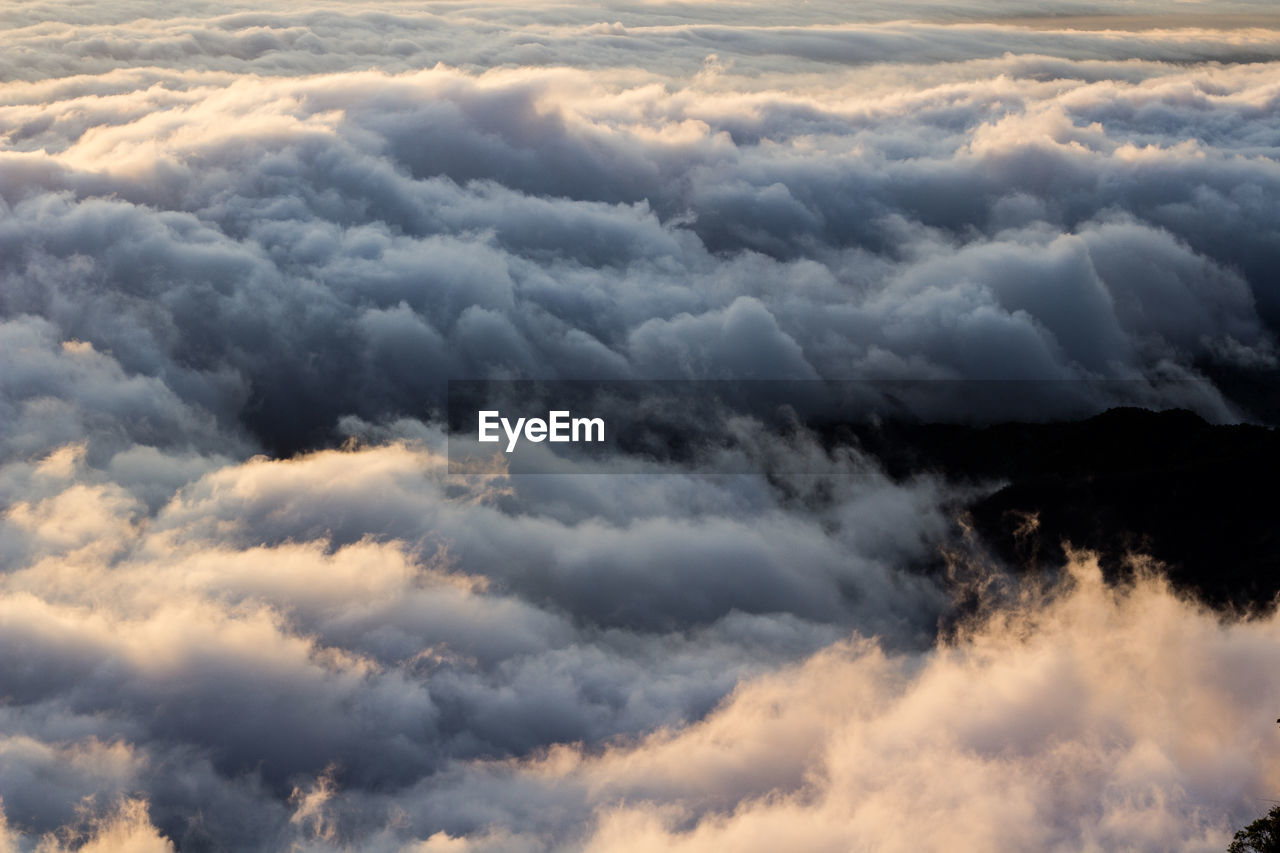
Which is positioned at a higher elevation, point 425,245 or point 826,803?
point 425,245

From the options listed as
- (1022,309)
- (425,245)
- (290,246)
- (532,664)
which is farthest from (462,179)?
(532,664)

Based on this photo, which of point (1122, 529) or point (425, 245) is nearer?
point (1122, 529)

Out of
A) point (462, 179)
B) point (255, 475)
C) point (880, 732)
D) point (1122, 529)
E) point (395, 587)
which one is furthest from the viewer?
point (462, 179)

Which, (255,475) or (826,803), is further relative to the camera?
(255,475)

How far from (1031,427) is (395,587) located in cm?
7576

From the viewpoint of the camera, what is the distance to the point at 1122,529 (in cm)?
7931

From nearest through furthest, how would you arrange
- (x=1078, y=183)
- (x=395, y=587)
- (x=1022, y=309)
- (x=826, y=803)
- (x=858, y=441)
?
(x=826, y=803) → (x=395, y=587) → (x=858, y=441) → (x=1022, y=309) → (x=1078, y=183)

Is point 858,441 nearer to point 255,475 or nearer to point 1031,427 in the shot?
point 1031,427

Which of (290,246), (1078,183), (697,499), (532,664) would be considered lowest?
(532,664)

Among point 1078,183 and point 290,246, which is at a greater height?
point 1078,183

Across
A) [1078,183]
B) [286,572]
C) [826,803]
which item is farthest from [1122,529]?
[1078,183]

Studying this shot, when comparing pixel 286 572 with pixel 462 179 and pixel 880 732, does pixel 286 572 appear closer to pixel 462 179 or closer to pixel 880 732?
pixel 880 732

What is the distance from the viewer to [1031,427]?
117 metres

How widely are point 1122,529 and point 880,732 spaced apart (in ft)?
85.4
